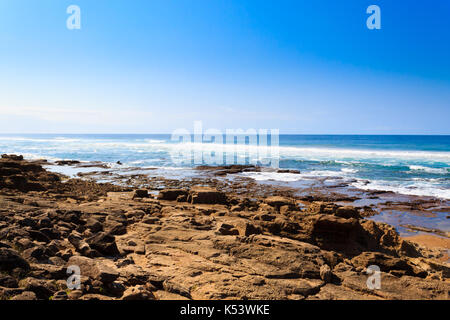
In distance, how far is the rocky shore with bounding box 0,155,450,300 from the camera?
452cm

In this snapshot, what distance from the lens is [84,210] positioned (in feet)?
29.8

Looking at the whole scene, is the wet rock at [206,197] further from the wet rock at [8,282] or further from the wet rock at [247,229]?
the wet rock at [8,282]

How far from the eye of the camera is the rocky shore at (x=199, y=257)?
14.8ft

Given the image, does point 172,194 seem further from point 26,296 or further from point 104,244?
point 26,296

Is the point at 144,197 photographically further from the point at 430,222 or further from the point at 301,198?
the point at 430,222

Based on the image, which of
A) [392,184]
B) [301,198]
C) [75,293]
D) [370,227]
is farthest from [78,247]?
[392,184]

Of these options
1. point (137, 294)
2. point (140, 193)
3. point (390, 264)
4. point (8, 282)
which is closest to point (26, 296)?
point (8, 282)

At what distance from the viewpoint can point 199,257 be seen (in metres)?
5.98

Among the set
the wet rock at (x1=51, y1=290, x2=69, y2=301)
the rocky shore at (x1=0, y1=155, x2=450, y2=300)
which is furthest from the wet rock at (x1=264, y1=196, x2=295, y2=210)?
the wet rock at (x1=51, y1=290, x2=69, y2=301)

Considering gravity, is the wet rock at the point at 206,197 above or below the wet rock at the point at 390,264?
above

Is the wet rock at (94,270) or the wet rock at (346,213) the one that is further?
the wet rock at (346,213)

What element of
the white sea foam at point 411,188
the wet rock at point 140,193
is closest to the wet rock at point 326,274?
the wet rock at point 140,193

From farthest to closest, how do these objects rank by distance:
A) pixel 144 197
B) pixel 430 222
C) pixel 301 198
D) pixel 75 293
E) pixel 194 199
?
pixel 301 198
pixel 144 197
pixel 194 199
pixel 430 222
pixel 75 293
